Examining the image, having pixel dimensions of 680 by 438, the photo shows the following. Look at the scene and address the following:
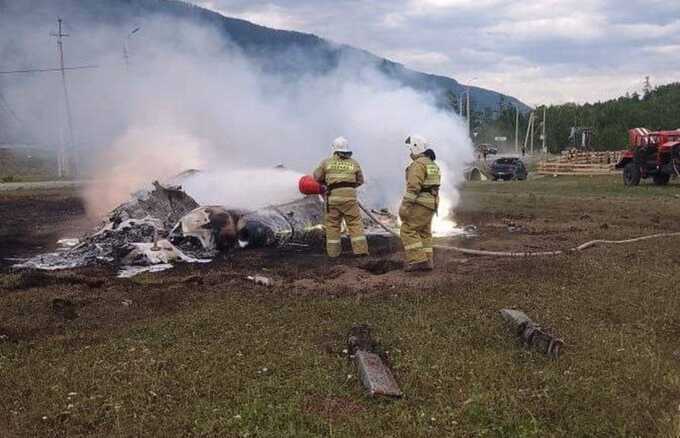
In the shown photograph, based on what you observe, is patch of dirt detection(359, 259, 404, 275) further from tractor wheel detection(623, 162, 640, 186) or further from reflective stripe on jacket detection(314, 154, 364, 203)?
tractor wheel detection(623, 162, 640, 186)

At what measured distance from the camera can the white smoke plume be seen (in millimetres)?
13062

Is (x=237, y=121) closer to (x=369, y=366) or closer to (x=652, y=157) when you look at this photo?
(x=369, y=366)

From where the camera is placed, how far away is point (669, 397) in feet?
14.4

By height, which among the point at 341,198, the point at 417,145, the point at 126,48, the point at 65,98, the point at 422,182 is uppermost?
the point at 126,48

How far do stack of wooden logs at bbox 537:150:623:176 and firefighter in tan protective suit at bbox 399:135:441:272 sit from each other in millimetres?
21930

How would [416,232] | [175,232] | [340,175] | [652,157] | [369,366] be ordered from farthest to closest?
[652,157] < [175,232] < [340,175] < [416,232] < [369,366]

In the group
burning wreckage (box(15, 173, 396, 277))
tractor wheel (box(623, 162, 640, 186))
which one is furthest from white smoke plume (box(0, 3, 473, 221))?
tractor wheel (box(623, 162, 640, 186))

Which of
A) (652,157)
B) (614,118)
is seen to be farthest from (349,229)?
(614,118)

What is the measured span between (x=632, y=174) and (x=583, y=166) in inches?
394

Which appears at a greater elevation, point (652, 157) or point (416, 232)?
point (652, 157)

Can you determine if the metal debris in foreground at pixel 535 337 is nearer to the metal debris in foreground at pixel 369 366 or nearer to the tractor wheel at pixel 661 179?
the metal debris in foreground at pixel 369 366

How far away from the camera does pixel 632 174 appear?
23234 mm

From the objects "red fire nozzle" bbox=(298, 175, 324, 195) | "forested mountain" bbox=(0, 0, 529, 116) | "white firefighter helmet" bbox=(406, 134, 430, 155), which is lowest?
"red fire nozzle" bbox=(298, 175, 324, 195)

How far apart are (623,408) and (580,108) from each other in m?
81.0
